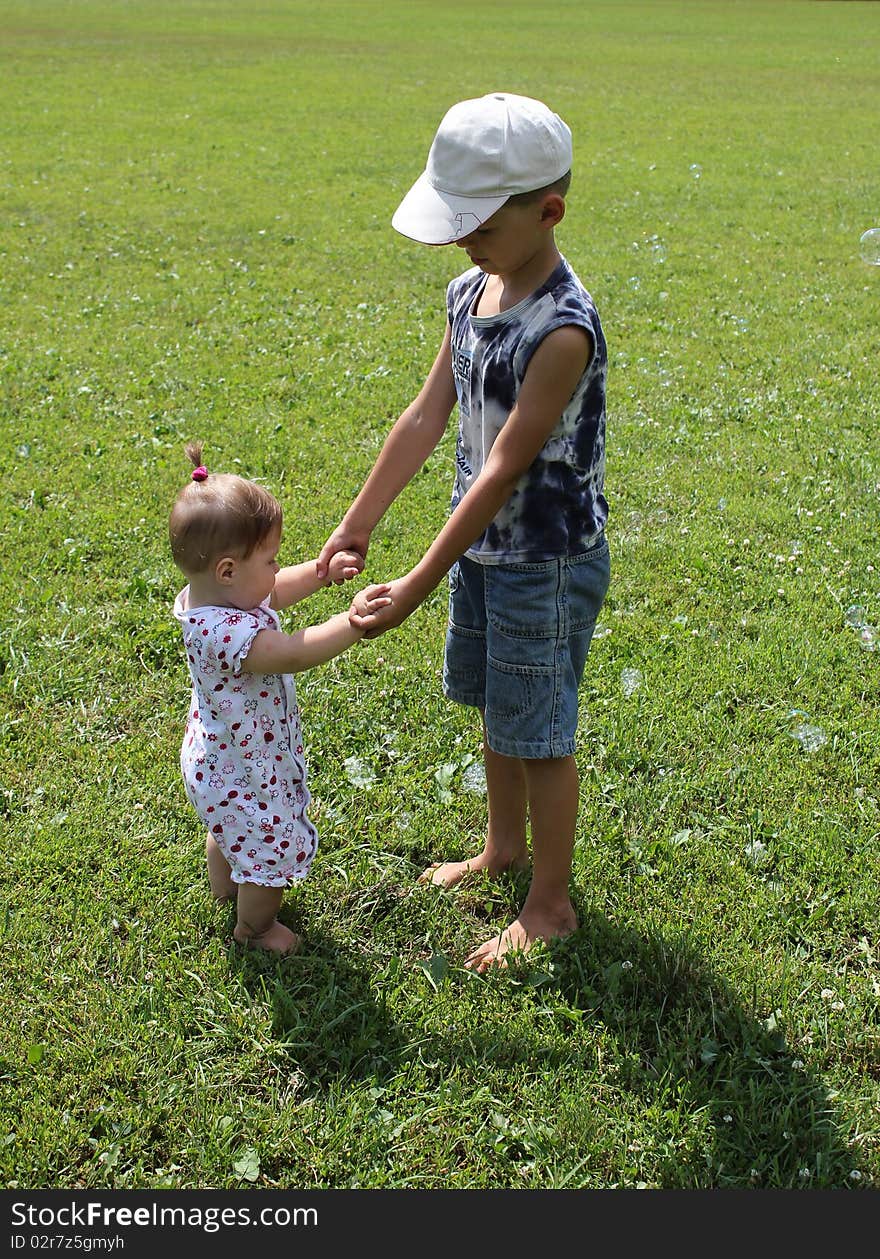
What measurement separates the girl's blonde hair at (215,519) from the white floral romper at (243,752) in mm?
148

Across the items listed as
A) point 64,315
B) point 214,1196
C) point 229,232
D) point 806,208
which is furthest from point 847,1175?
point 806,208

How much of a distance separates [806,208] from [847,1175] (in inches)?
449

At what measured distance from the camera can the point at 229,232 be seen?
11.1 m

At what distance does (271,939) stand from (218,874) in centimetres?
25

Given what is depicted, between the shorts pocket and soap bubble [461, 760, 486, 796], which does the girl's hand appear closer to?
the shorts pocket

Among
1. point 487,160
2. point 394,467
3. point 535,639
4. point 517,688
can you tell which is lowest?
point 517,688

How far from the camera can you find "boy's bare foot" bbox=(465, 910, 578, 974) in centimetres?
306

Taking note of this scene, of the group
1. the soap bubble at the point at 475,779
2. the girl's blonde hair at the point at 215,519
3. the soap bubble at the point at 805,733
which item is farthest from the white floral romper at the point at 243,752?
the soap bubble at the point at 805,733

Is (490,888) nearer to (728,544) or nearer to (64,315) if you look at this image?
(728,544)

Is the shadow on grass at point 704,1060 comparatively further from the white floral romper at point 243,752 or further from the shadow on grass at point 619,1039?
the white floral romper at point 243,752

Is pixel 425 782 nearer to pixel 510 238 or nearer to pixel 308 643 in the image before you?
pixel 308 643

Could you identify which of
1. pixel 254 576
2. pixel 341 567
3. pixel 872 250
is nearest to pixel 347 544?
pixel 341 567

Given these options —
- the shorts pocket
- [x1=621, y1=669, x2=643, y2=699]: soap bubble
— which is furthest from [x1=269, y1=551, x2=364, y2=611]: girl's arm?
[x1=621, y1=669, x2=643, y2=699]: soap bubble

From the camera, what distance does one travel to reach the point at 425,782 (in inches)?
146
